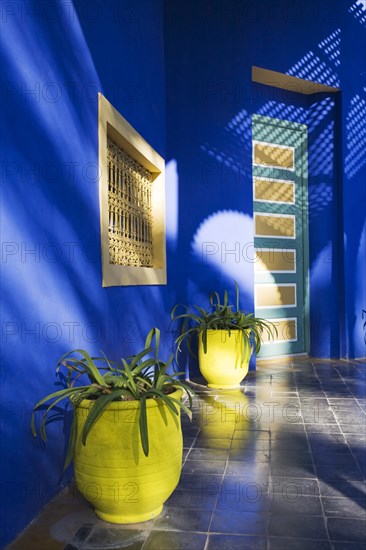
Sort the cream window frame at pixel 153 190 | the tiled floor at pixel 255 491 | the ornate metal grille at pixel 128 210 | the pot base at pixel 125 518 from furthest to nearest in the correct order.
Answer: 1. the ornate metal grille at pixel 128 210
2. the cream window frame at pixel 153 190
3. the pot base at pixel 125 518
4. the tiled floor at pixel 255 491

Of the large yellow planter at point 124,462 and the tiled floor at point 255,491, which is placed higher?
the large yellow planter at point 124,462

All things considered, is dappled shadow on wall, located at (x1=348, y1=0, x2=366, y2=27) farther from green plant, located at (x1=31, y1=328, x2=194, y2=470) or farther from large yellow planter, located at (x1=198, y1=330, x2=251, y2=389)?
green plant, located at (x1=31, y1=328, x2=194, y2=470)

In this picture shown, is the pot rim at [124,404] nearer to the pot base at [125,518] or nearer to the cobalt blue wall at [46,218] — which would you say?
the cobalt blue wall at [46,218]

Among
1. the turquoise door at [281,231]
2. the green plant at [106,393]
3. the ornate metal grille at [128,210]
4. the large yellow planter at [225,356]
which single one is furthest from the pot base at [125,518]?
the turquoise door at [281,231]

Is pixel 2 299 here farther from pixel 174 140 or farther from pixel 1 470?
pixel 174 140

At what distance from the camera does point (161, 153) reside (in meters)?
5.18

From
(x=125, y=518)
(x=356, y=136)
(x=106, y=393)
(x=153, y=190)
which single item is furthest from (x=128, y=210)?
(x=356, y=136)

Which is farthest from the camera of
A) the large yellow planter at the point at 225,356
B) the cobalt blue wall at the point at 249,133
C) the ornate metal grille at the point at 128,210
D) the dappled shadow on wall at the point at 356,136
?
the dappled shadow on wall at the point at 356,136

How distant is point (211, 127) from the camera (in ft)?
18.1

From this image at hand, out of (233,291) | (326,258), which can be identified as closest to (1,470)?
(233,291)

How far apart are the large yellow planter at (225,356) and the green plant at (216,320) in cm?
5

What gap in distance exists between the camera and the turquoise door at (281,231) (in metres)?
6.22

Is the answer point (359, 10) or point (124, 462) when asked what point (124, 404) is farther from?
point (359, 10)

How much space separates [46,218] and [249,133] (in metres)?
3.67
